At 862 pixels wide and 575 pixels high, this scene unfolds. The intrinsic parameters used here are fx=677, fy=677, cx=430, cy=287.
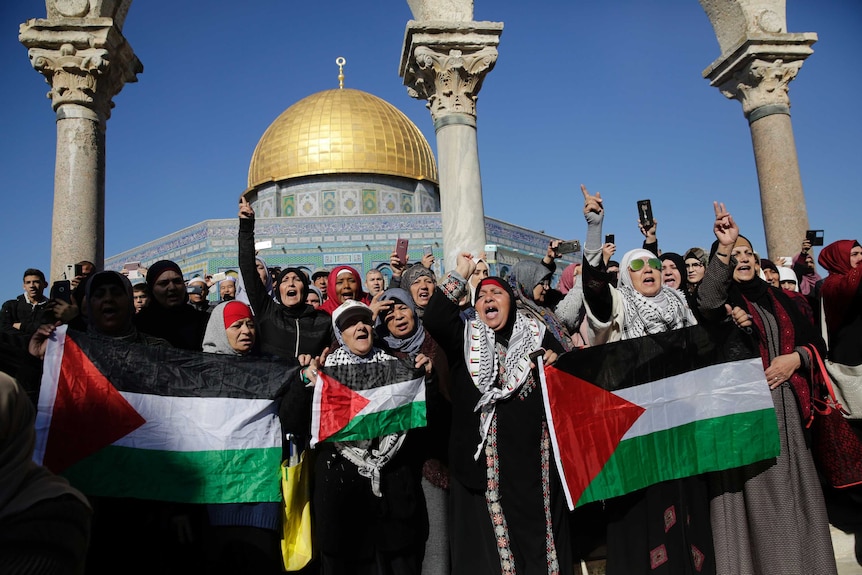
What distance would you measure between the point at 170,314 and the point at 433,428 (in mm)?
2065

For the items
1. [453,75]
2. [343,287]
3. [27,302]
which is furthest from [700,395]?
[27,302]

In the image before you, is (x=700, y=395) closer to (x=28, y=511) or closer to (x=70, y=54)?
(x=28, y=511)

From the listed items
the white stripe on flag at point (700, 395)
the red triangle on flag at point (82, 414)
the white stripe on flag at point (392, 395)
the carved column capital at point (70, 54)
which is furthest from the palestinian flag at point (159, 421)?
the carved column capital at point (70, 54)

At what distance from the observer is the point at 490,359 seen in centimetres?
339

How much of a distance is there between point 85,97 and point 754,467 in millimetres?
7461

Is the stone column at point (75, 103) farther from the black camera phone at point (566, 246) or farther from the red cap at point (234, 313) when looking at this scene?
the black camera phone at point (566, 246)

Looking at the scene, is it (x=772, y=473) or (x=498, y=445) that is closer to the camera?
(x=498, y=445)

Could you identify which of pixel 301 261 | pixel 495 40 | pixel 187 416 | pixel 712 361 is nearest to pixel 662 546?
pixel 712 361

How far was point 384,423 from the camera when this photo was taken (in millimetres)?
3473

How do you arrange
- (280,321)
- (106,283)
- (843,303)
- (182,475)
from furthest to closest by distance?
(280,321), (843,303), (106,283), (182,475)

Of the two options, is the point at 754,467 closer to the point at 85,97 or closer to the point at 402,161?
the point at 85,97

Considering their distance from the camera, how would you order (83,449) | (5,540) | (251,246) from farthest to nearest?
(251,246)
(83,449)
(5,540)

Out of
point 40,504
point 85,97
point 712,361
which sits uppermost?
point 85,97

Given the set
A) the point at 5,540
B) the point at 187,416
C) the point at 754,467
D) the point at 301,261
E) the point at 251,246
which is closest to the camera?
the point at 5,540
